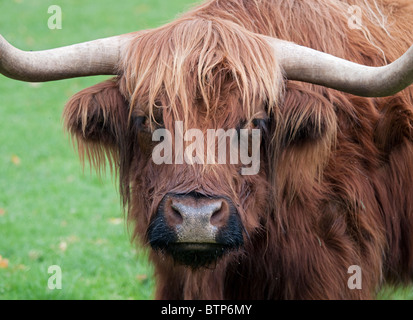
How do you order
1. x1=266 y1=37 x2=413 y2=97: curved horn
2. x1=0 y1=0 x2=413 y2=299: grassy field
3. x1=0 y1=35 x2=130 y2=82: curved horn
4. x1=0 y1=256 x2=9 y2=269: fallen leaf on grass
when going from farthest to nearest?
x1=0 y1=256 x2=9 y2=269: fallen leaf on grass
x1=0 y1=0 x2=413 y2=299: grassy field
x1=0 y1=35 x2=130 y2=82: curved horn
x1=266 y1=37 x2=413 y2=97: curved horn

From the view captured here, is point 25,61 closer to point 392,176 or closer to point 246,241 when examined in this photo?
point 246,241

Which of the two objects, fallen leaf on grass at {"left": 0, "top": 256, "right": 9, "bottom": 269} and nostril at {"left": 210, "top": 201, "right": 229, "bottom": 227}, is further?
fallen leaf on grass at {"left": 0, "top": 256, "right": 9, "bottom": 269}

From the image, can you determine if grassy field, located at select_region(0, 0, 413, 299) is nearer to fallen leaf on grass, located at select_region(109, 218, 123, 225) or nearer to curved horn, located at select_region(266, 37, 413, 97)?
fallen leaf on grass, located at select_region(109, 218, 123, 225)

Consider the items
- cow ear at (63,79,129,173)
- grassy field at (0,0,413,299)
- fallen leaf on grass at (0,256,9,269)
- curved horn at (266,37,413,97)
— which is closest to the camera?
curved horn at (266,37,413,97)

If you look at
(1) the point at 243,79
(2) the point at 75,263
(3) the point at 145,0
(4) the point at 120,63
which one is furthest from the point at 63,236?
(3) the point at 145,0

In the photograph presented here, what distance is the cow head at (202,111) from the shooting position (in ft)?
10.8

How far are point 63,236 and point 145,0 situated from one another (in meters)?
13.6

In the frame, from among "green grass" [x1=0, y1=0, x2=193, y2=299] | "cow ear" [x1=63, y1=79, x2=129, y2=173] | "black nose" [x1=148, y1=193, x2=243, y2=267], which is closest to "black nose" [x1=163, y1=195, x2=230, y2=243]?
"black nose" [x1=148, y1=193, x2=243, y2=267]

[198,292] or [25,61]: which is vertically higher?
[25,61]

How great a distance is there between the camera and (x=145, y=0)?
1925cm

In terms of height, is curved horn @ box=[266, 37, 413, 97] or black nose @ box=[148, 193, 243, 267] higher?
curved horn @ box=[266, 37, 413, 97]

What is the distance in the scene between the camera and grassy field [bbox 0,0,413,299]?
18.5ft

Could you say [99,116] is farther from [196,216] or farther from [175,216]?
[196,216]

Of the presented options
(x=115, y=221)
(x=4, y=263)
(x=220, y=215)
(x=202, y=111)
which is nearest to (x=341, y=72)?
(x=202, y=111)
